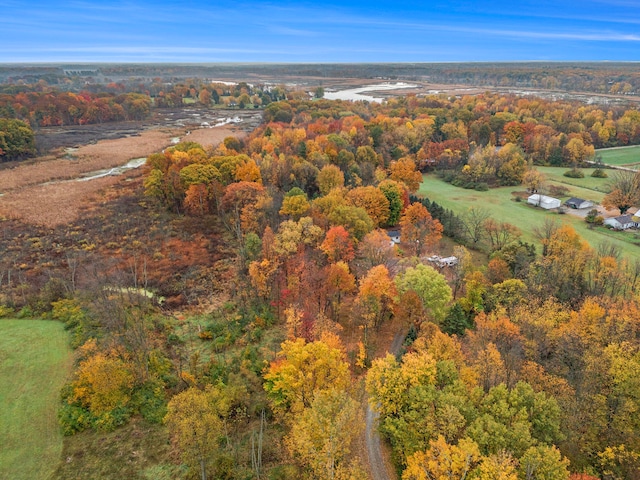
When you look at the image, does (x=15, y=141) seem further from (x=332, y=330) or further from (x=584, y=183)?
(x=584, y=183)

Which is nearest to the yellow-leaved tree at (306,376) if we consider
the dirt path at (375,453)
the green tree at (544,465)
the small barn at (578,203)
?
the dirt path at (375,453)

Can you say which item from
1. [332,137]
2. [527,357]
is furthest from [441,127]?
[527,357]

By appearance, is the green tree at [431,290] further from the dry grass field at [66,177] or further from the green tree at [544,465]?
the dry grass field at [66,177]

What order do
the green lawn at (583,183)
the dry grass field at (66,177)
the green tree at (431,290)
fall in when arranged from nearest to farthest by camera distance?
the green tree at (431,290), the dry grass field at (66,177), the green lawn at (583,183)

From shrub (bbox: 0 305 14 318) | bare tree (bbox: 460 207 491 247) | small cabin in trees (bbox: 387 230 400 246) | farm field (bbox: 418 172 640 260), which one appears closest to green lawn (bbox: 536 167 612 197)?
farm field (bbox: 418 172 640 260)

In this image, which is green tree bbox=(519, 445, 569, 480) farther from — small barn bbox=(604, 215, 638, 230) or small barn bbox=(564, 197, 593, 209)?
small barn bbox=(564, 197, 593, 209)

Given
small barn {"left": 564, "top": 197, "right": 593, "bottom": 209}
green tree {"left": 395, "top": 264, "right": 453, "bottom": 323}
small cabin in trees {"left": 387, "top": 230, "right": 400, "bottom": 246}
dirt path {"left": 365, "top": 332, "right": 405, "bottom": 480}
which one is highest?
green tree {"left": 395, "top": 264, "right": 453, "bottom": 323}
